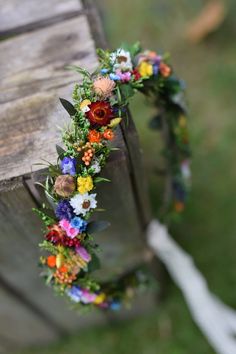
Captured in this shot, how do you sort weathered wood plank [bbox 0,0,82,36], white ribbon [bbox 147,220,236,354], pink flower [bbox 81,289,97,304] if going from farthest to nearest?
white ribbon [bbox 147,220,236,354]
weathered wood plank [bbox 0,0,82,36]
pink flower [bbox 81,289,97,304]

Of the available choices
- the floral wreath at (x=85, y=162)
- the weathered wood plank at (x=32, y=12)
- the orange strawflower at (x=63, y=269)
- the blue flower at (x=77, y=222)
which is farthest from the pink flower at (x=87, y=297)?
the weathered wood plank at (x=32, y=12)

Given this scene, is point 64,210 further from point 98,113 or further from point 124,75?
point 124,75

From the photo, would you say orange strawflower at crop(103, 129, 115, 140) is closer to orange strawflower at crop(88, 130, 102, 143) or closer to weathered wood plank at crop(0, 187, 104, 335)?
orange strawflower at crop(88, 130, 102, 143)

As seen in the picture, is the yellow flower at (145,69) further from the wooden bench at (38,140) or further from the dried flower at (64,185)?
the dried flower at (64,185)

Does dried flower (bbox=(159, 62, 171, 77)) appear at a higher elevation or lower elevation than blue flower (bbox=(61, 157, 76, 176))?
higher

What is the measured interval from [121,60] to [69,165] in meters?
0.26

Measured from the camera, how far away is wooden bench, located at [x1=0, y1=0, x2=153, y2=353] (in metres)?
0.99

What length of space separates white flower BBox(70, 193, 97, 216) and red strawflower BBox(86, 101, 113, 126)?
0.14 meters

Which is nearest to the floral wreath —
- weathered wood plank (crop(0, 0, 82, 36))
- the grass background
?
weathered wood plank (crop(0, 0, 82, 36))

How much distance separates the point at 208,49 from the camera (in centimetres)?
240

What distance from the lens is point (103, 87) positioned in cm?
91

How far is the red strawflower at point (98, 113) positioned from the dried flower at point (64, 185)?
0.11 m

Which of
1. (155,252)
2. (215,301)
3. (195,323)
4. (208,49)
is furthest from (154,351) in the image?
(208,49)

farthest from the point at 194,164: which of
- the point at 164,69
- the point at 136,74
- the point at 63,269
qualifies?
the point at 63,269
